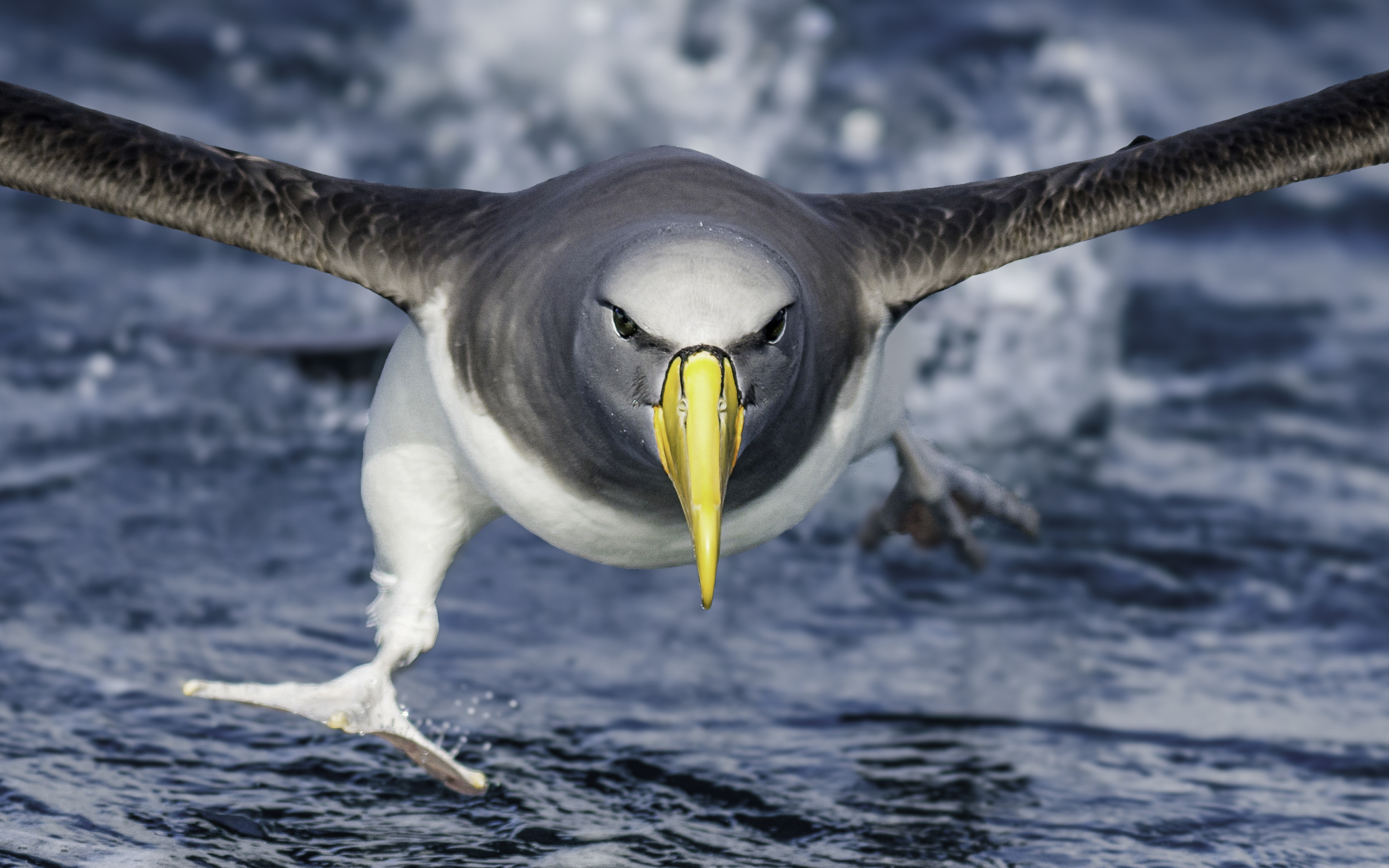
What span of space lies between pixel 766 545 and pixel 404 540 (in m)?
3.31

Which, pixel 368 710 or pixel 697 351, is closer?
pixel 697 351

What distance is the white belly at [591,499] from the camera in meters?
5.32

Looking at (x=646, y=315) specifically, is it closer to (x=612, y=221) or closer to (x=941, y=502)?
(x=612, y=221)

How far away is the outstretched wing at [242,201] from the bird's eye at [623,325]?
1028 millimetres

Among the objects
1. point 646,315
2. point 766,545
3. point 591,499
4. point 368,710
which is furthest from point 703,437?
point 766,545

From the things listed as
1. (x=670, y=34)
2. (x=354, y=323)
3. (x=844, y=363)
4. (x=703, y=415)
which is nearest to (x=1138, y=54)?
(x=670, y=34)

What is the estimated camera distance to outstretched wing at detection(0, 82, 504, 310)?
18.1ft

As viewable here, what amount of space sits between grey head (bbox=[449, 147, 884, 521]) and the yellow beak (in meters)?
0.06

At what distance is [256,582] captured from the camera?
8.12 meters

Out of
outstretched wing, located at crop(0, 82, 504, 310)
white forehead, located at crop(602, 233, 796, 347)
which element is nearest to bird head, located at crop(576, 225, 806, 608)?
white forehead, located at crop(602, 233, 796, 347)

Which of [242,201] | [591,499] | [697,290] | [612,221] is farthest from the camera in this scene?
[242,201]

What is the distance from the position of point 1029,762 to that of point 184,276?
817 centimetres

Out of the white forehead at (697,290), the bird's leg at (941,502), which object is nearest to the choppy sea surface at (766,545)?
the bird's leg at (941,502)

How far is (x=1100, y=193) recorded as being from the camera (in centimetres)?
598
